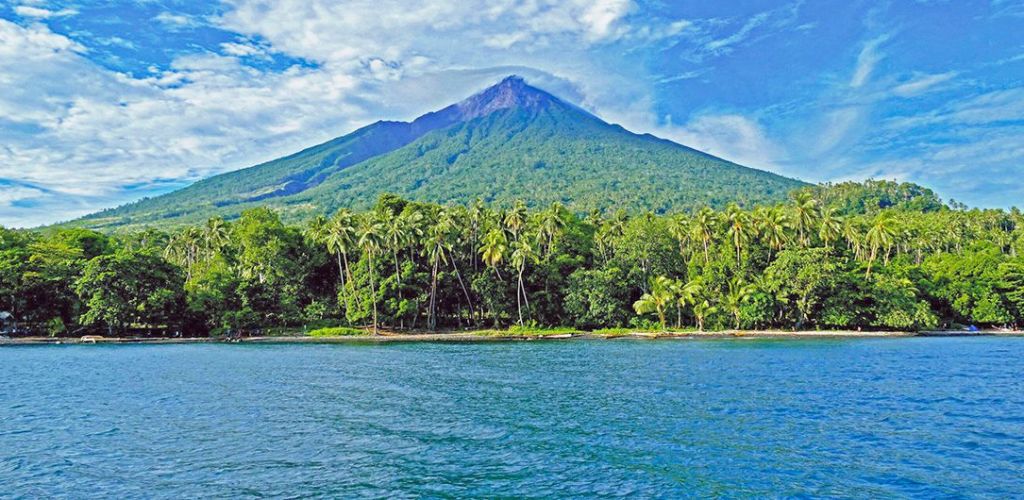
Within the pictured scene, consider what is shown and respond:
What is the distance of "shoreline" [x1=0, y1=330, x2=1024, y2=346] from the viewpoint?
56375 millimetres

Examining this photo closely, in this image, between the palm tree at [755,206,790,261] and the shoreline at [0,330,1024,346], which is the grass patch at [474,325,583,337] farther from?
the palm tree at [755,206,790,261]

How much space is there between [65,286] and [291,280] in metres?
19.6

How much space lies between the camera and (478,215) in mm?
69188

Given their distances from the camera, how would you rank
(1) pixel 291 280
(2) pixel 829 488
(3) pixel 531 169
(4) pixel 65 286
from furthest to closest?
1. (3) pixel 531 169
2. (1) pixel 291 280
3. (4) pixel 65 286
4. (2) pixel 829 488

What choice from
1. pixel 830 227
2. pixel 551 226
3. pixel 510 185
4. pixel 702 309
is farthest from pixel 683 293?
pixel 510 185

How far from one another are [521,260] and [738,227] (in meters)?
21.8

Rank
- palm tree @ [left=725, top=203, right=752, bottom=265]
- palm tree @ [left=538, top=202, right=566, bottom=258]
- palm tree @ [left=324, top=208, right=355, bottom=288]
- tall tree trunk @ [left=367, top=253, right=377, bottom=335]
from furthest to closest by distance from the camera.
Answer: palm tree @ [left=538, top=202, right=566, bottom=258], palm tree @ [left=725, top=203, right=752, bottom=265], tall tree trunk @ [left=367, top=253, right=377, bottom=335], palm tree @ [left=324, top=208, right=355, bottom=288]

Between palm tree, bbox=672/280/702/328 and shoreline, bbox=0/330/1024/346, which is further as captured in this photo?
palm tree, bbox=672/280/702/328

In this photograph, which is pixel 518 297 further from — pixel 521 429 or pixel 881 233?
pixel 521 429

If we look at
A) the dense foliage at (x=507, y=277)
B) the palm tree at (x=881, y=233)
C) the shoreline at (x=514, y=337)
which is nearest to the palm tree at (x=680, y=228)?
the dense foliage at (x=507, y=277)

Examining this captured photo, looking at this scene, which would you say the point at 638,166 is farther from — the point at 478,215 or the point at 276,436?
the point at 276,436

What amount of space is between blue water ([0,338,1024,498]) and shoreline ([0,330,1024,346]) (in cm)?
2141

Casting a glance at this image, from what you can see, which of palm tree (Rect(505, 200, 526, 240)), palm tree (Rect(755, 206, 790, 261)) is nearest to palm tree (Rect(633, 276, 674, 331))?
palm tree (Rect(755, 206, 790, 261))

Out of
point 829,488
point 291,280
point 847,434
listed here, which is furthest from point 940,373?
point 291,280
